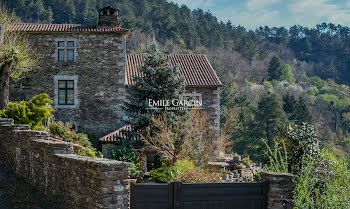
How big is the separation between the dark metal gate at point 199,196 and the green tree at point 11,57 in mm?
10238

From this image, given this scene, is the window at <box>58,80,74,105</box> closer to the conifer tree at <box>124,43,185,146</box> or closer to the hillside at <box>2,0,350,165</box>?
the conifer tree at <box>124,43,185,146</box>

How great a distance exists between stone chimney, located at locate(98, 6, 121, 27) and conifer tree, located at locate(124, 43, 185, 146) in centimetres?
423

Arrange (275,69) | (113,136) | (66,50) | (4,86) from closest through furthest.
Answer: (4,86) → (113,136) → (66,50) → (275,69)

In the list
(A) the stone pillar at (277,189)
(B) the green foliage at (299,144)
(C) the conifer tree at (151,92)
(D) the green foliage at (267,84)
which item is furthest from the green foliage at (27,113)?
(D) the green foliage at (267,84)

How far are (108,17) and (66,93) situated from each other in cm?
459

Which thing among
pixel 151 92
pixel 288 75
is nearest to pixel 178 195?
pixel 151 92

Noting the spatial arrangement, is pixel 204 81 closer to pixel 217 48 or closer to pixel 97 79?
pixel 97 79

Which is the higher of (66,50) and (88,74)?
(66,50)

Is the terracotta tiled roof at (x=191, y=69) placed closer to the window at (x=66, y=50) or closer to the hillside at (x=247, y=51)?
the window at (x=66, y=50)

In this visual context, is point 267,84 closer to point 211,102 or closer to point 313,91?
→ point 313,91

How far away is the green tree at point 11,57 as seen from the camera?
1568cm

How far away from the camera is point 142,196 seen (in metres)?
7.14

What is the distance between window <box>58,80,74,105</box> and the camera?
2114 centimetres

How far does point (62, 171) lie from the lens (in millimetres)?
8156
